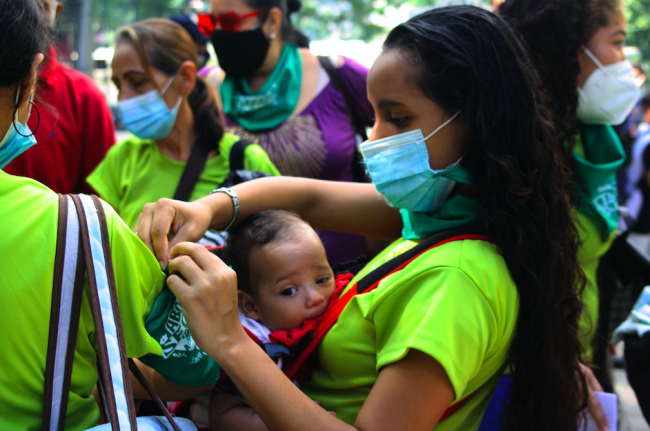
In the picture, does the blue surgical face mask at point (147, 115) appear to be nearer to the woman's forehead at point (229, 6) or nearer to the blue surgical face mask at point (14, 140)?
the woman's forehead at point (229, 6)

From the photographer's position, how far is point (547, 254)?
5.18 ft

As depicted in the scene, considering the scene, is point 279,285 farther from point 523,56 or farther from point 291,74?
point 291,74

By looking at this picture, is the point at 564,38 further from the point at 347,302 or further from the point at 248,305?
the point at 248,305

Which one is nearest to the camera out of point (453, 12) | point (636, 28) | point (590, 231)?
point (453, 12)

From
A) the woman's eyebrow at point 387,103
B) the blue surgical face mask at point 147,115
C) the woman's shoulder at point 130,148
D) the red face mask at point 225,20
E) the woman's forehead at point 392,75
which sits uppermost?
the woman's forehead at point 392,75

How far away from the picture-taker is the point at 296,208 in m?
2.12

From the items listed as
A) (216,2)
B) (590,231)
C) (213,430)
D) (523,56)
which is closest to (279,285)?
(213,430)

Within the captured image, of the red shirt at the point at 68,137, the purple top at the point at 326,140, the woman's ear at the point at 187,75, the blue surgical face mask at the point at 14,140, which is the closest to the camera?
the blue surgical face mask at the point at 14,140

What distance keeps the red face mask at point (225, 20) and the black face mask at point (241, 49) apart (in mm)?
33

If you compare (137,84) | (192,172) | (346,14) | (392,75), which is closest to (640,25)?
(346,14)

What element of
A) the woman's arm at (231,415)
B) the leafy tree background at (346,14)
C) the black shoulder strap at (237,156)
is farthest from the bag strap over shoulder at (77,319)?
the leafy tree background at (346,14)

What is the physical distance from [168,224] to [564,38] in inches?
76.8

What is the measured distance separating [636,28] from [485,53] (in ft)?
61.9

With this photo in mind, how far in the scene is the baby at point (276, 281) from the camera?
176 cm
